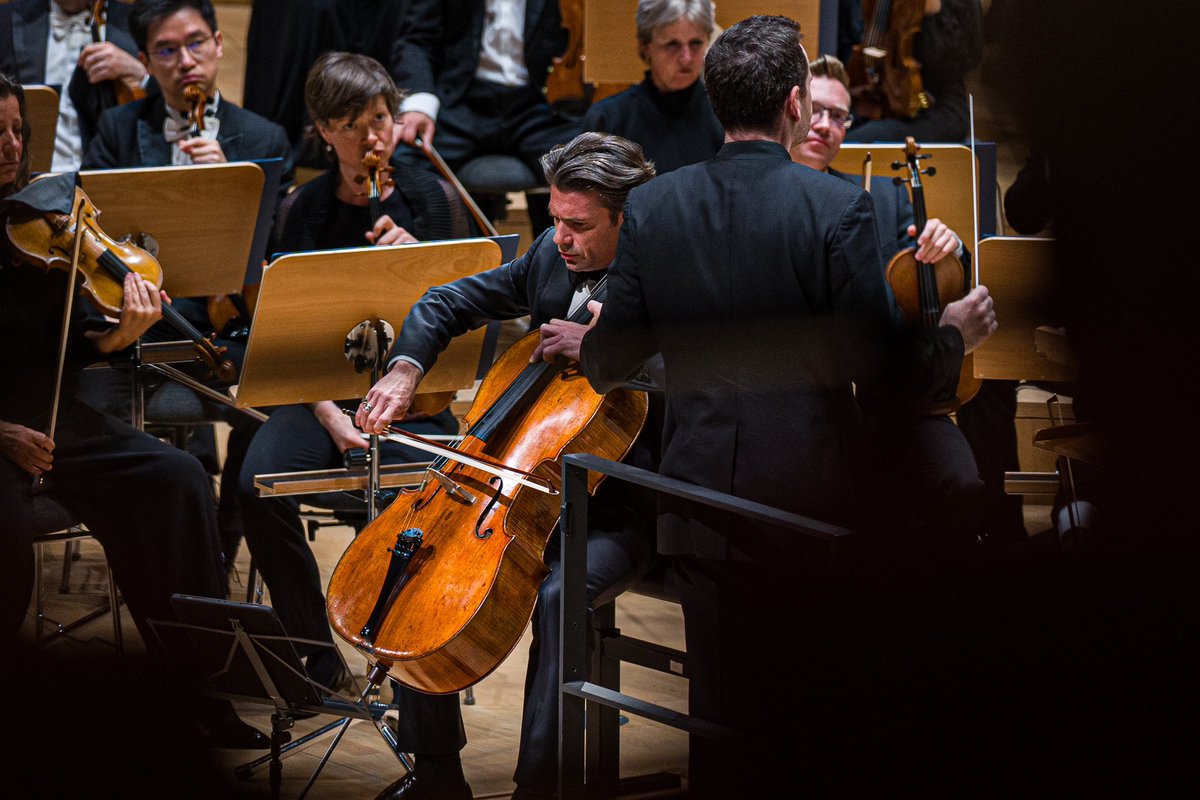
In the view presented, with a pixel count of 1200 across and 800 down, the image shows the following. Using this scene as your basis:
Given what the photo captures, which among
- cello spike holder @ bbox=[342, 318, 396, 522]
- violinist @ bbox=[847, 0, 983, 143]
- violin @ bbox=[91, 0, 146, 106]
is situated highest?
violin @ bbox=[91, 0, 146, 106]

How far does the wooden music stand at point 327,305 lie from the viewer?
1937 millimetres

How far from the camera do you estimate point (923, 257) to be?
1777 millimetres

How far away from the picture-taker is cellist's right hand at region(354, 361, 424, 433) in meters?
1.85

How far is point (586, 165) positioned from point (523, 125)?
56.8 inches

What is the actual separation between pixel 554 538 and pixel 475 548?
0.23 m

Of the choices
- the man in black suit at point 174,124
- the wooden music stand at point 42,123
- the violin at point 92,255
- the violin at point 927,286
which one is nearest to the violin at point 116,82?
the man in black suit at point 174,124

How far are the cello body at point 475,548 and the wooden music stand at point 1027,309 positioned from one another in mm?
1133

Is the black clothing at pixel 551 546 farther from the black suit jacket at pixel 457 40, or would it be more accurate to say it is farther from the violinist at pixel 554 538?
the black suit jacket at pixel 457 40

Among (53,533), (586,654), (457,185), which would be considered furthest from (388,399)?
(457,185)

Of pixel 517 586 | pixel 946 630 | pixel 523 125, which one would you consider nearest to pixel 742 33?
pixel 517 586

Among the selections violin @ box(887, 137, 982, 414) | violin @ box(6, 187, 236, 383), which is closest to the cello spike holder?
violin @ box(6, 187, 236, 383)

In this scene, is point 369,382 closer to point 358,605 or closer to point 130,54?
point 358,605

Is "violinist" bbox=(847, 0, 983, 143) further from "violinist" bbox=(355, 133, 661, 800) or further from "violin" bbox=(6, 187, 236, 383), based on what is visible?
"violin" bbox=(6, 187, 236, 383)

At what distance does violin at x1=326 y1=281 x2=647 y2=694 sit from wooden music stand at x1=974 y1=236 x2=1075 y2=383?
44.6 inches
